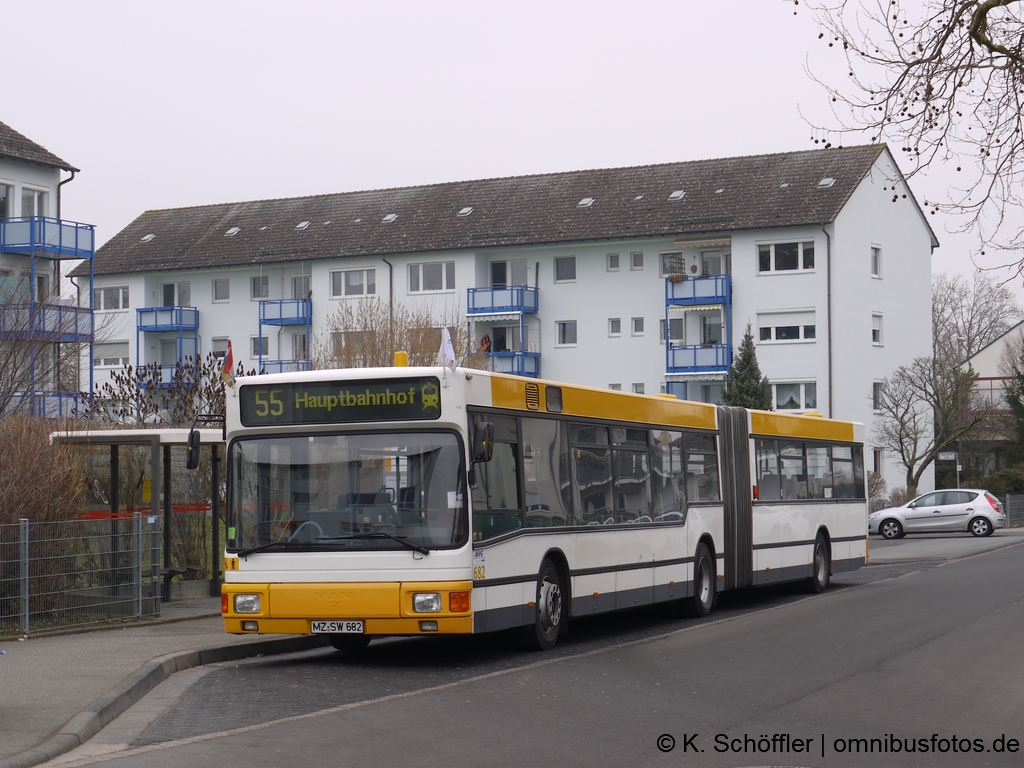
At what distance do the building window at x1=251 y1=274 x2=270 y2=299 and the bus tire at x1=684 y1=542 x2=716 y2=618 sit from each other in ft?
159

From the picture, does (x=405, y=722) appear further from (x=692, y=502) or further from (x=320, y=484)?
(x=692, y=502)

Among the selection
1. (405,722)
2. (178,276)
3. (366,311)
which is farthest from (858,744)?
(178,276)

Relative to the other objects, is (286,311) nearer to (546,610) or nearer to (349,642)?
(349,642)

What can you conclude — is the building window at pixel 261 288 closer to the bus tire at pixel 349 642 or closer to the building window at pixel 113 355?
the building window at pixel 113 355

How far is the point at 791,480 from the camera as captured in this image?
69.6 feet

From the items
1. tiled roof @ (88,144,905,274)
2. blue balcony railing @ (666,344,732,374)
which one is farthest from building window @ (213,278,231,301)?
blue balcony railing @ (666,344,732,374)

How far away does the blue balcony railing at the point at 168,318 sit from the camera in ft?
214

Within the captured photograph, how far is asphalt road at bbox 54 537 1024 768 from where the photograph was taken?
8.41 m

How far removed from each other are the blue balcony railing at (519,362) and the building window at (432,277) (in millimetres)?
3846

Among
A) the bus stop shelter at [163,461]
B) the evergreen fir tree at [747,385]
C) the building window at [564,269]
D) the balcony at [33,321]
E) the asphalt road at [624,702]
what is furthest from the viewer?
the building window at [564,269]

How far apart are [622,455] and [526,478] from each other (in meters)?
2.64

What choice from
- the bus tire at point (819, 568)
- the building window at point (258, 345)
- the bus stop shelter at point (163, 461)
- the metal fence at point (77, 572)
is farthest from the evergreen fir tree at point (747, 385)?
the metal fence at point (77, 572)

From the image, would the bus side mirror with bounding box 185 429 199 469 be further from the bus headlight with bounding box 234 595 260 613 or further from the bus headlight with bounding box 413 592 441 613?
the bus headlight with bounding box 413 592 441 613

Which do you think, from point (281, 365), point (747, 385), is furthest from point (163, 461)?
point (281, 365)
